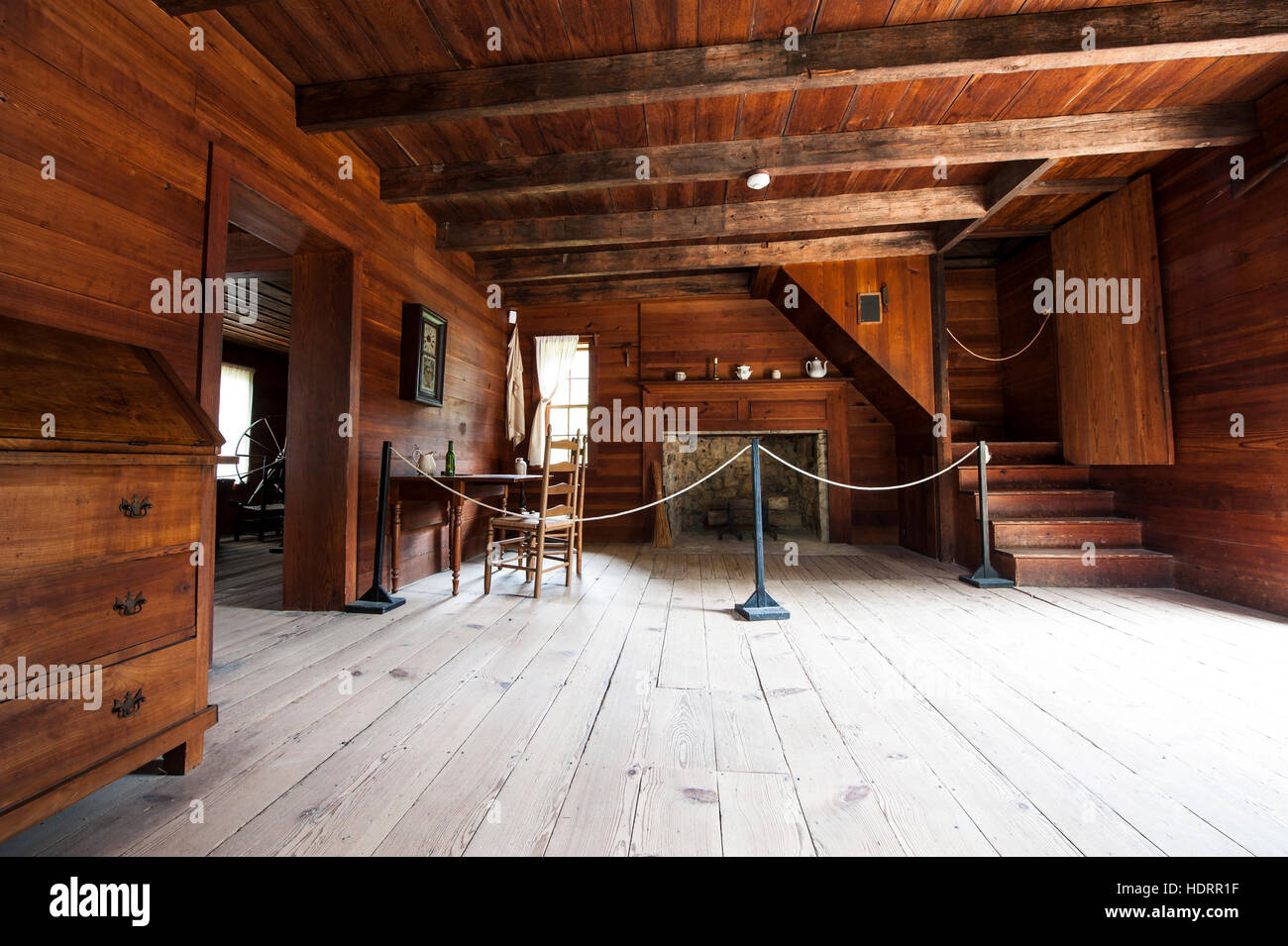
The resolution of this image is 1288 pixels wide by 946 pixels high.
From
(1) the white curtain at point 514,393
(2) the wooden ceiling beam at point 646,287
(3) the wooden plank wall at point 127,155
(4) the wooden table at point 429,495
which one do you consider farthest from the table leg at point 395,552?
(2) the wooden ceiling beam at point 646,287

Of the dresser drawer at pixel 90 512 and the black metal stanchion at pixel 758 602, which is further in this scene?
the black metal stanchion at pixel 758 602

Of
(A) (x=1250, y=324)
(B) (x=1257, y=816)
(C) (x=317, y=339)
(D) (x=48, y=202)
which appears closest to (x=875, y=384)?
(A) (x=1250, y=324)

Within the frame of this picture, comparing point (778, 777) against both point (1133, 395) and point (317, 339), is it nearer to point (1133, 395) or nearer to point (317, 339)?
point (317, 339)

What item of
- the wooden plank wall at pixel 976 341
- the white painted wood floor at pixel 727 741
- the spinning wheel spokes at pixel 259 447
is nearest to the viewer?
the white painted wood floor at pixel 727 741

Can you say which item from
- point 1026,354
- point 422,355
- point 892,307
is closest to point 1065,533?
point 1026,354

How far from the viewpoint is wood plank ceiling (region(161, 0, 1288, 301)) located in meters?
2.07

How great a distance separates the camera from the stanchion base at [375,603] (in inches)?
109

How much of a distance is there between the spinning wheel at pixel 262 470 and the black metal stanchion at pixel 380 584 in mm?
3615

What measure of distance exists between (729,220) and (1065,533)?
3.34m

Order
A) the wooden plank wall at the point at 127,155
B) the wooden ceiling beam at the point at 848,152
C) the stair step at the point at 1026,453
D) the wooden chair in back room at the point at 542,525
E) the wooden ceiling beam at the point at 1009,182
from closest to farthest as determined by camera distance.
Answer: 1. the wooden plank wall at the point at 127,155
2. the wooden ceiling beam at the point at 848,152
3. the wooden ceiling beam at the point at 1009,182
4. the wooden chair in back room at the point at 542,525
5. the stair step at the point at 1026,453

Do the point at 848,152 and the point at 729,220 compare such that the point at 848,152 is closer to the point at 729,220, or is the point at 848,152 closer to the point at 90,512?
the point at 729,220

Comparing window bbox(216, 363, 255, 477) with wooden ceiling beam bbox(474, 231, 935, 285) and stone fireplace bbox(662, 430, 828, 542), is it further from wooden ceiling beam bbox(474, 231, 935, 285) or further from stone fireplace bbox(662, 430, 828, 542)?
stone fireplace bbox(662, 430, 828, 542)

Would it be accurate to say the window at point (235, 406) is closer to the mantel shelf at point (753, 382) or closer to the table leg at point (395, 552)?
the table leg at point (395, 552)

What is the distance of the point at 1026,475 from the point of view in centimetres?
389
